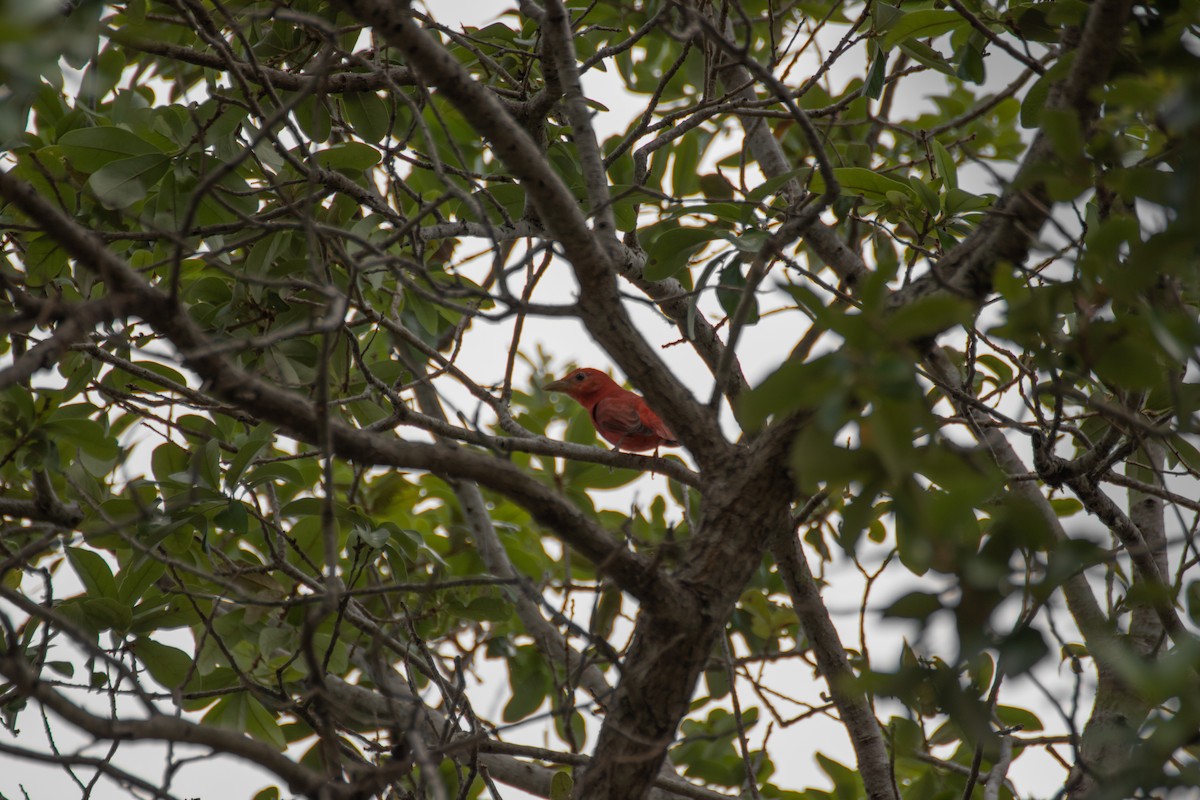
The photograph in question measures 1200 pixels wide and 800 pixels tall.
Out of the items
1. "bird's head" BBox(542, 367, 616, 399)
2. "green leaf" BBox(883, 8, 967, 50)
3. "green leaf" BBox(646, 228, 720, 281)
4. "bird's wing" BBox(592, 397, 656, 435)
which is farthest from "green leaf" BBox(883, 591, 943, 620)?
"bird's head" BBox(542, 367, 616, 399)

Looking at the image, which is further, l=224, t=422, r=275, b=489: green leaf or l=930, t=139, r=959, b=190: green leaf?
l=930, t=139, r=959, b=190: green leaf

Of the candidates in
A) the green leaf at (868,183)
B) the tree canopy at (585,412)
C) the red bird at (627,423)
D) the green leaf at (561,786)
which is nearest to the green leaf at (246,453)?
the tree canopy at (585,412)

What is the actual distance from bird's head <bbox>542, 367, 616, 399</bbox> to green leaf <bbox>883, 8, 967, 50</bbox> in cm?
359

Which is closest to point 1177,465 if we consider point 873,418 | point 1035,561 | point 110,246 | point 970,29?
point 970,29

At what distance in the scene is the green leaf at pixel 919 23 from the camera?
11.6 feet

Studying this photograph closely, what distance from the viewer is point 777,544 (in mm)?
3529

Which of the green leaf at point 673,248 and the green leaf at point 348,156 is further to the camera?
the green leaf at point 348,156

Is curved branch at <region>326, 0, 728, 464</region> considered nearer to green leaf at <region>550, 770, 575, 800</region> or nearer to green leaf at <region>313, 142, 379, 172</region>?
green leaf at <region>313, 142, 379, 172</region>

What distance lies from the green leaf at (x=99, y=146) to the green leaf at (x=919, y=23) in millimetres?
2447

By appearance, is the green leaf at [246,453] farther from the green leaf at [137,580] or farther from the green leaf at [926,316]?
the green leaf at [926,316]

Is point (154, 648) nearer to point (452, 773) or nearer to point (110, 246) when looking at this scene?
point (110, 246)

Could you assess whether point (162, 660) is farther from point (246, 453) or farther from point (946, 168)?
point (946, 168)

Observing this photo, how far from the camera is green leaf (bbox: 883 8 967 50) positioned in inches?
139

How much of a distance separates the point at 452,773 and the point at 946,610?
11.2 ft
